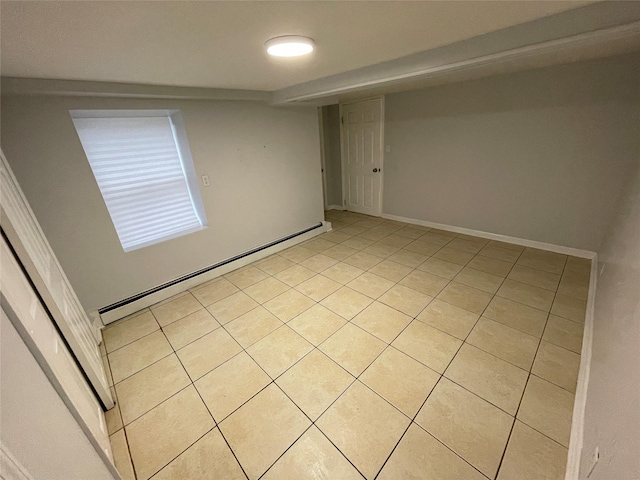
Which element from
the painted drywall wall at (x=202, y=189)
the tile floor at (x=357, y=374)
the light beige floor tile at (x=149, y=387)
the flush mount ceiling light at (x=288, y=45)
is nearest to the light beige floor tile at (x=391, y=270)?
the tile floor at (x=357, y=374)

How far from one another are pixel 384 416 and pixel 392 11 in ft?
6.87

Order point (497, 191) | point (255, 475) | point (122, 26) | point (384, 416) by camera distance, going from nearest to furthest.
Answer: point (122, 26), point (255, 475), point (384, 416), point (497, 191)

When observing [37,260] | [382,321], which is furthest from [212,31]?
[382,321]

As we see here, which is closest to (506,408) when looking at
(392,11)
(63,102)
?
(392,11)

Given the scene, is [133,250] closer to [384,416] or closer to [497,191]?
[384,416]

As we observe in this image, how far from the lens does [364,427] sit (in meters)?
1.43

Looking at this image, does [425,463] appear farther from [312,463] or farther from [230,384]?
[230,384]

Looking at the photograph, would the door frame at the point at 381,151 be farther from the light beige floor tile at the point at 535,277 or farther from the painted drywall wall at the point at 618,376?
the painted drywall wall at the point at 618,376

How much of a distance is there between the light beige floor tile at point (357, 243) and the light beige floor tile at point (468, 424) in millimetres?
2243

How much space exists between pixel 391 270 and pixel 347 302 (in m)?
0.82

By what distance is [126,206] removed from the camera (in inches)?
97.3

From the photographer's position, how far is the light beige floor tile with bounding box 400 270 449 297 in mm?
2582

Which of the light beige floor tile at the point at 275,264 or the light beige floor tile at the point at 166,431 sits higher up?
the light beige floor tile at the point at 275,264

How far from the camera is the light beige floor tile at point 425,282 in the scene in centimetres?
258
